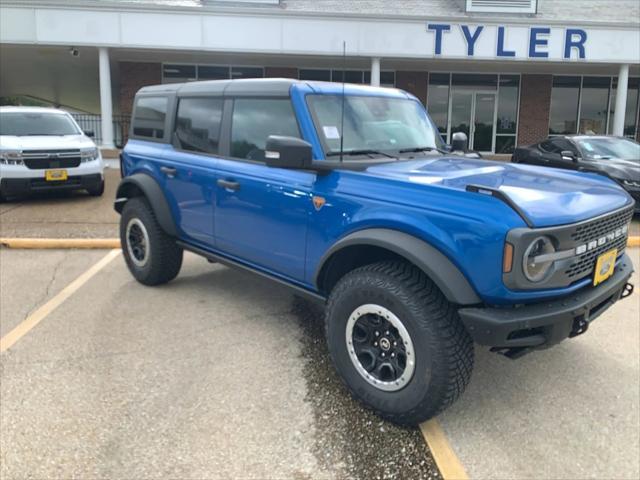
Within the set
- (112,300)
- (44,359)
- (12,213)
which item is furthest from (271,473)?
(12,213)

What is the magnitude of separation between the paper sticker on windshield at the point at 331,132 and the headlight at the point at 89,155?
24.9 ft

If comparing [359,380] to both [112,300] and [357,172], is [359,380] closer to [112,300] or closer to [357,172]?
[357,172]

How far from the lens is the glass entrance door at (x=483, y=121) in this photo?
1997cm

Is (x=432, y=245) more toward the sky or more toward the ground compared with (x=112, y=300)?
more toward the sky

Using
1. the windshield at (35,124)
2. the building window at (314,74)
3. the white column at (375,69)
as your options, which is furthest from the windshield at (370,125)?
the building window at (314,74)

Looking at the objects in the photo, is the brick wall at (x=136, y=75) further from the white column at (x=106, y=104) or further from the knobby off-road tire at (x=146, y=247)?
the knobby off-road tire at (x=146, y=247)

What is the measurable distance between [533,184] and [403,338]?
1.17m

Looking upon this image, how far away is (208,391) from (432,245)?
1633mm

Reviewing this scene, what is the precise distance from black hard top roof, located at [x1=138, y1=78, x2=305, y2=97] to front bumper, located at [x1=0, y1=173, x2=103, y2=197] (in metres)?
5.23

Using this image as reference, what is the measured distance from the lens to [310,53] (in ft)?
53.5

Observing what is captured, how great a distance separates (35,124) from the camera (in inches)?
411

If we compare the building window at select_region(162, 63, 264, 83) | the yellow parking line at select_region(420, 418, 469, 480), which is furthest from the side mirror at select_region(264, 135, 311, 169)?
the building window at select_region(162, 63, 264, 83)

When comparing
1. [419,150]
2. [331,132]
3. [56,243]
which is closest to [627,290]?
[419,150]

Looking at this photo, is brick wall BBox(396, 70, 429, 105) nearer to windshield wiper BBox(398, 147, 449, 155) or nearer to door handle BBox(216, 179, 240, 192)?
windshield wiper BBox(398, 147, 449, 155)
